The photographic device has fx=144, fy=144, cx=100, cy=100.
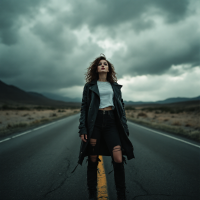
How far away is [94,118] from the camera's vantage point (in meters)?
2.27

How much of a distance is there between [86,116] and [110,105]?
0.44m

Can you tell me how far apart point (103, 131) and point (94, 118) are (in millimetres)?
275

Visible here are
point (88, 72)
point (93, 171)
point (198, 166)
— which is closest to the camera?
point (93, 171)

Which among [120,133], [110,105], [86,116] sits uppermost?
[110,105]

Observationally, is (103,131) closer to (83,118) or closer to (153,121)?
(83,118)

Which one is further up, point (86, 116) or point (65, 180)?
point (86, 116)

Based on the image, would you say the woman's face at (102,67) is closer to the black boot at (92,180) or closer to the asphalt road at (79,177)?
the black boot at (92,180)

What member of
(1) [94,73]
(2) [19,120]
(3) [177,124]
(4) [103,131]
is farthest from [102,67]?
(2) [19,120]

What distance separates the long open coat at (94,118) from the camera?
7.44 feet

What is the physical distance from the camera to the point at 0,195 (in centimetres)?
240

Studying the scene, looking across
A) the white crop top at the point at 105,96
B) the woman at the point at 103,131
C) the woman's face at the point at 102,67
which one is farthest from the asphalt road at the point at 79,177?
the woman's face at the point at 102,67

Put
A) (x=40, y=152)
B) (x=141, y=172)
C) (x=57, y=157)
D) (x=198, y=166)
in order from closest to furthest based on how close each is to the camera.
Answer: (x=141, y=172), (x=198, y=166), (x=57, y=157), (x=40, y=152)

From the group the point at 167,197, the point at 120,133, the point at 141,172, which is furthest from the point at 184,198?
the point at 120,133

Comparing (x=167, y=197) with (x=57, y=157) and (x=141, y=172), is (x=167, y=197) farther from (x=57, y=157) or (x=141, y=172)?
(x=57, y=157)
